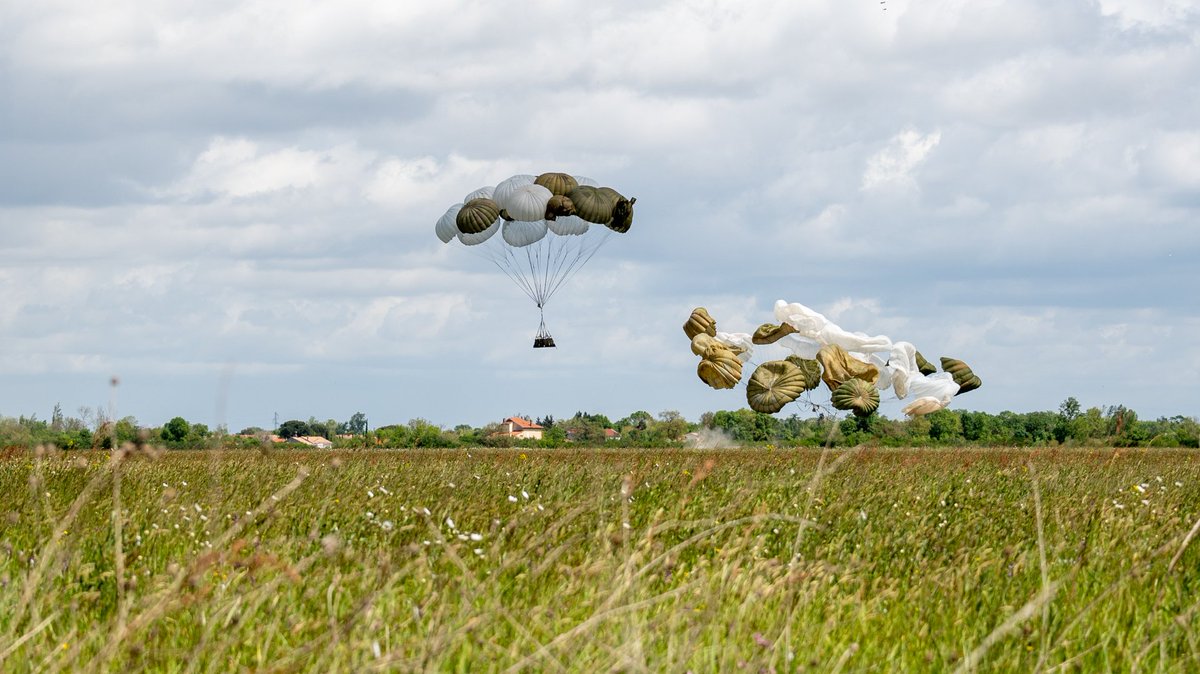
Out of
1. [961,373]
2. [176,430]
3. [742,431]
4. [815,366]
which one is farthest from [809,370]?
[176,430]

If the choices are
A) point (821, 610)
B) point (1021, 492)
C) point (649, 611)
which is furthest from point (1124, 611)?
point (1021, 492)

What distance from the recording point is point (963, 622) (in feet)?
18.3

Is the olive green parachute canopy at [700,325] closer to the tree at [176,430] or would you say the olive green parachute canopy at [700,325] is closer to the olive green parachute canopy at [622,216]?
the olive green parachute canopy at [622,216]

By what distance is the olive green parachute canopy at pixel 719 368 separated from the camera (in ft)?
99.5

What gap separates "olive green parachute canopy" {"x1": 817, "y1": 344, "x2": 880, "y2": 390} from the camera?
30500mm

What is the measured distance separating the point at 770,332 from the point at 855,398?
3169 mm

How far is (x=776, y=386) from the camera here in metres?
29.8

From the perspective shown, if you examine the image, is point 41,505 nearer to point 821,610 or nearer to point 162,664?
point 162,664

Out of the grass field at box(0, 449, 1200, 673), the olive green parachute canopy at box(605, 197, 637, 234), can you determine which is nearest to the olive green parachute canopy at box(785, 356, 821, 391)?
the olive green parachute canopy at box(605, 197, 637, 234)

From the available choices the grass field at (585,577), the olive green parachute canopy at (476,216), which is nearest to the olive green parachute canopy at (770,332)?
the olive green parachute canopy at (476,216)

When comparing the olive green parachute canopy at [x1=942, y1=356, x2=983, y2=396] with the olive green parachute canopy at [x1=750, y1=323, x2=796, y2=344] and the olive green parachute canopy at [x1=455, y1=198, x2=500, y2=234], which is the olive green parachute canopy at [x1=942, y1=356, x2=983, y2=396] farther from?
the olive green parachute canopy at [x1=455, y1=198, x2=500, y2=234]

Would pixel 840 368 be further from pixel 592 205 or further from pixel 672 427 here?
pixel 672 427

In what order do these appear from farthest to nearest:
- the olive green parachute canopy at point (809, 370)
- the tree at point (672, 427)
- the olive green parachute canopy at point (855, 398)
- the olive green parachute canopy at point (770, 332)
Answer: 1. the tree at point (672, 427)
2. the olive green parachute canopy at point (770, 332)
3. the olive green parachute canopy at point (809, 370)
4. the olive green parachute canopy at point (855, 398)

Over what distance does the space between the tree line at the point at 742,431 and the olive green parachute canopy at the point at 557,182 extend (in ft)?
27.7
